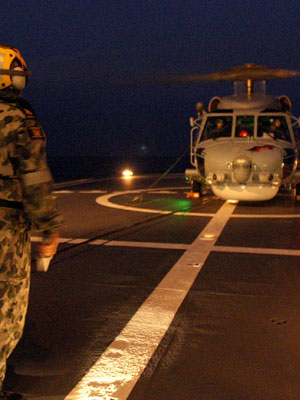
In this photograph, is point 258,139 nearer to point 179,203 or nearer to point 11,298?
point 179,203

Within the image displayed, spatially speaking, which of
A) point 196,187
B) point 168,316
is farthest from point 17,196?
point 196,187

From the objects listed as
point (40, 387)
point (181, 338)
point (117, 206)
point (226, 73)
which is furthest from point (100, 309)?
point (226, 73)

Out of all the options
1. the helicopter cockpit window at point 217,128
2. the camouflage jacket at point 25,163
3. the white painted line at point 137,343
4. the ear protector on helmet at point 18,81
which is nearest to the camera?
the camouflage jacket at point 25,163

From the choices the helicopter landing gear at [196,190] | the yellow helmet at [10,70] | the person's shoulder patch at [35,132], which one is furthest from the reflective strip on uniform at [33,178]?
the helicopter landing gear at [196,190]

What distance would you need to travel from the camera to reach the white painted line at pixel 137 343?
3.18 meters

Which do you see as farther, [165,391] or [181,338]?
[181,338]

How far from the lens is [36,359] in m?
3.65

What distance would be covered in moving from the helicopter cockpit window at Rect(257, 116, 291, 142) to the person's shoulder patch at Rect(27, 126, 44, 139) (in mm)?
10455

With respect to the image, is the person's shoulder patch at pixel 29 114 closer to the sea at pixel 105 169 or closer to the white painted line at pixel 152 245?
the white painted line at pixel 152 245

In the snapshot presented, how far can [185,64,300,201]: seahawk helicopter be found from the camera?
11539 mm

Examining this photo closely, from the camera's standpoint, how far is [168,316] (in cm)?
454

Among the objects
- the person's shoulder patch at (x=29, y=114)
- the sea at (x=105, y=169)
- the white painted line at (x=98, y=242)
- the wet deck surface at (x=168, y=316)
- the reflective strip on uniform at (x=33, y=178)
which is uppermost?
the person's shoulder patch at (x=29, y=114)

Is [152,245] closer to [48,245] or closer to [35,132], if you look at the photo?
[48,245]

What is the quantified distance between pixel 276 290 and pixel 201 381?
238cm
